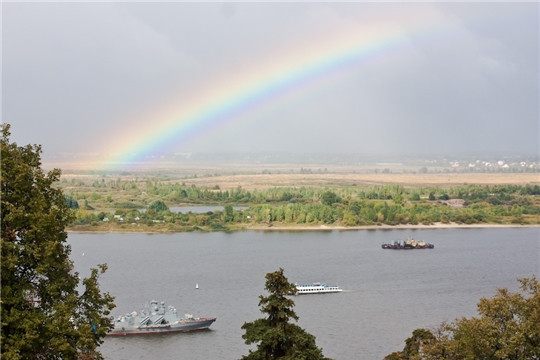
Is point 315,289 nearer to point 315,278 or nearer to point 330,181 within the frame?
point 315,278

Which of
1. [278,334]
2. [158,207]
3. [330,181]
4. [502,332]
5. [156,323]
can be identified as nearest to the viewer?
[278,334]

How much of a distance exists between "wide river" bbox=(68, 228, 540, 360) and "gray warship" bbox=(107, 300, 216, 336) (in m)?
0.21

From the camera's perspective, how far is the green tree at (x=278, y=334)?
19.9 feet

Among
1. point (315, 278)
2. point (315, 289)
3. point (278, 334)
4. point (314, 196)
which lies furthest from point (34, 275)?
point (314, 196)

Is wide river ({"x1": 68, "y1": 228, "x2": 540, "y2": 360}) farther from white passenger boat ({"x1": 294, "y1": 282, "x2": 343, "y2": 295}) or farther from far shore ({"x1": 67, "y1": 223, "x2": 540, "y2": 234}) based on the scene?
far shore ({"x1": 67, "y1": 223, "x2": 540, "y2": 234})

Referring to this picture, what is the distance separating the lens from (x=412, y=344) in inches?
351

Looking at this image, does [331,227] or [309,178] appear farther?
[309,178]

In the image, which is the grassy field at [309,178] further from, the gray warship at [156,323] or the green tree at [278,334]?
the green tree at [278,334]

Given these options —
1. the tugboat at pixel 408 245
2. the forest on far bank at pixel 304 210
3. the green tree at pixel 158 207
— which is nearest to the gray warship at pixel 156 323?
the tugboat at pixel 408 245

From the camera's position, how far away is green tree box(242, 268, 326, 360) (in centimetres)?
607

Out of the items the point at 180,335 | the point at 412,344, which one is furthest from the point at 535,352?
the point at 180,335

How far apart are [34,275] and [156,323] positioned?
33.0 feet

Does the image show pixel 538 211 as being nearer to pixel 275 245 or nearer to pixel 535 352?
pixel 275 245

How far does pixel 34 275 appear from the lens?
16.2 feet
